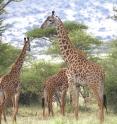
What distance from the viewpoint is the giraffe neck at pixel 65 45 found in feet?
54.1

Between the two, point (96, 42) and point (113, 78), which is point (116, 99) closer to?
point (113, 78)

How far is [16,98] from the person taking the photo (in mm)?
16734

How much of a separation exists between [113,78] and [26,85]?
5828mm

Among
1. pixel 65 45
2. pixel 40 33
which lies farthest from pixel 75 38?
pixel 65 45

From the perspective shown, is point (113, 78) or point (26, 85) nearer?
point (113, 78)

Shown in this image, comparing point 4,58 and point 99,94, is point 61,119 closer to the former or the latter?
point 99,94

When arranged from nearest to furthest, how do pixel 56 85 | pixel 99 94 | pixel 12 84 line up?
pixel 99 94 → pixel 12 84 → pixel 56 85

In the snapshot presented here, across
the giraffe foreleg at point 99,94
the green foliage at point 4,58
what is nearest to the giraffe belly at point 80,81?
the giraffe foreleg at point 99,94

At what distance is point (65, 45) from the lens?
16.7 metres

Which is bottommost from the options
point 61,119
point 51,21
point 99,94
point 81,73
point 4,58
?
point 61,119

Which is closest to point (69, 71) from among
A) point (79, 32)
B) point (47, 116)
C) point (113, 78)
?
point (47, 116)

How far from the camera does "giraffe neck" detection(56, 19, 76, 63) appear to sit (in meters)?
16.5

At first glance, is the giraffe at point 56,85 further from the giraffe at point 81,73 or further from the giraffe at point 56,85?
the giraffe at point 81,73

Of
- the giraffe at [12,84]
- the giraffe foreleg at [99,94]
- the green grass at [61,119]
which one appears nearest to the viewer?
the green grass at [61,119]
